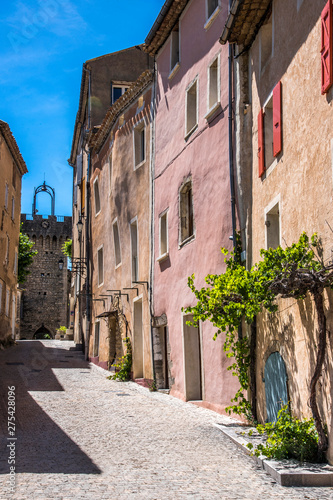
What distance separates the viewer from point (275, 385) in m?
9.15

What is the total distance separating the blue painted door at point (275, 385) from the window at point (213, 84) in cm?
567

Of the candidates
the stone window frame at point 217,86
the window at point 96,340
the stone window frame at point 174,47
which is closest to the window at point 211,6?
the stone window frame at point 217,86

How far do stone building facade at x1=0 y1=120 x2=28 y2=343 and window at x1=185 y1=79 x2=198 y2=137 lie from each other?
1219cm

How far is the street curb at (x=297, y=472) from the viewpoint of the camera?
21.4ft

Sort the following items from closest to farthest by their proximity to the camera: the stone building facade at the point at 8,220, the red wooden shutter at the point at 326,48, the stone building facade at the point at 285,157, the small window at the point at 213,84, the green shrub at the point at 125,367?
the red wooden shutter at the point at 326,48
the stone building facade at the point at 285,157
the small window at the point at 213,84
the green shrub at the point at 125,367
the stone building facade at the point at 8,220

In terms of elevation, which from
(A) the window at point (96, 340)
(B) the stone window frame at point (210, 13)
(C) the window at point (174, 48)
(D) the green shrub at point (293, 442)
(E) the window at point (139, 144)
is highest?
(C) the window at point (174, 48)

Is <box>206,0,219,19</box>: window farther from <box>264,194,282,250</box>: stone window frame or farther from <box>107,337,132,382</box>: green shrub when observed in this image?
<box>107,337,132,382</box>: green shrub

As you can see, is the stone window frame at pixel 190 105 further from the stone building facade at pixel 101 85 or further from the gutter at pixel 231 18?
the stone building facade at pixel 101 85

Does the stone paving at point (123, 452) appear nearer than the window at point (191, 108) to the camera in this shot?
Yes

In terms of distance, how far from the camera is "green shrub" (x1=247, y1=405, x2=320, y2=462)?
7.13 m

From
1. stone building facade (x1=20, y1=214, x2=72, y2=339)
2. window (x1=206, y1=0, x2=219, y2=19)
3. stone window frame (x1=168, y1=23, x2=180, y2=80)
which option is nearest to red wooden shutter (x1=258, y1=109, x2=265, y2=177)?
window (x1=206, y1=0, x2=219, y2=19)

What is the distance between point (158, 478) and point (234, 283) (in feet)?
9.80

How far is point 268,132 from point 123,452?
209 inches

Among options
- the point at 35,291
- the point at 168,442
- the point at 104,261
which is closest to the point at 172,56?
the point at 104,261
